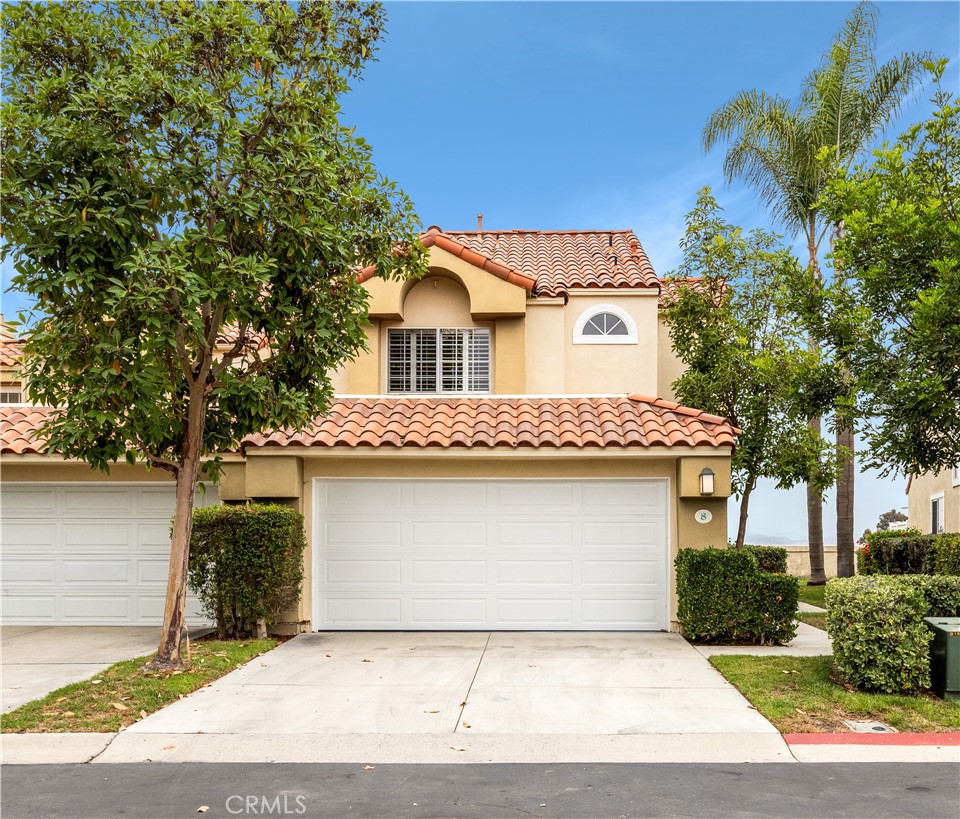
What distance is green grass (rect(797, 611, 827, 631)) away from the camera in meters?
14.5

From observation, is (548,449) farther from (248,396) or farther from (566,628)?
(248,396)

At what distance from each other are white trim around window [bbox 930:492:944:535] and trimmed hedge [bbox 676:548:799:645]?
688 inches

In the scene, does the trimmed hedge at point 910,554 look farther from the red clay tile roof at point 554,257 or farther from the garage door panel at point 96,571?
the garage door panel at point 96,571

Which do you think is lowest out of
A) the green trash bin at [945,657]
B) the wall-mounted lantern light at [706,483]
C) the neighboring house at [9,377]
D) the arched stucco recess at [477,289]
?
the green trash bin at [945,657]

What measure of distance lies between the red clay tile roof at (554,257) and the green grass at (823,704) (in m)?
8.52

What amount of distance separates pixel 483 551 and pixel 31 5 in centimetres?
934

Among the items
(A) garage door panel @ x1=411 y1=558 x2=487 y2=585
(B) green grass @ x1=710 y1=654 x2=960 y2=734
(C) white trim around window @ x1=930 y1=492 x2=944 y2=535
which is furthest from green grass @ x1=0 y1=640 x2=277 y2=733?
(C) white trim around window @ x1=930 y1=492 x2=944 y2=535

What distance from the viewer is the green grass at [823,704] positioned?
7941 millimetres

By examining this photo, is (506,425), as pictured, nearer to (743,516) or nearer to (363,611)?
(363,611)

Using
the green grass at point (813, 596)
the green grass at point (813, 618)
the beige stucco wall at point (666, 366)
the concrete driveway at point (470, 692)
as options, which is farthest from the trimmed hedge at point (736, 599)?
the beige stucco wall at point (666, 366)

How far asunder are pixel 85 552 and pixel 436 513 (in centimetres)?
589

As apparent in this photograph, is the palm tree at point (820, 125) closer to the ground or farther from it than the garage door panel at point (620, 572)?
farther from it

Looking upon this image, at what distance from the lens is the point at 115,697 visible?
899 centimetres

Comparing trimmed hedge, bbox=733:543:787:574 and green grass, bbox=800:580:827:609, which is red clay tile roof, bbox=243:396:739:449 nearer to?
green grass, bbox=800:580:827:609
